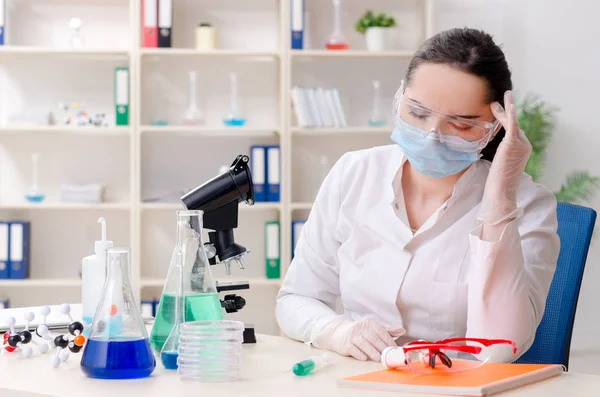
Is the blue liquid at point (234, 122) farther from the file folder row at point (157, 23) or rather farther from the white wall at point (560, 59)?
the white wall at point (560, 59)

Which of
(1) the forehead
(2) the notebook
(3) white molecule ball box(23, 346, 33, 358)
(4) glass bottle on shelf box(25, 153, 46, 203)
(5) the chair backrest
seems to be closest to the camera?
(2) the notebook

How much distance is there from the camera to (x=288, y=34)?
4.11m

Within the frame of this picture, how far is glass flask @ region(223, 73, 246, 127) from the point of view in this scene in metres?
4.21

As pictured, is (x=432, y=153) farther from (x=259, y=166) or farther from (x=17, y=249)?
(x=17, y=249)

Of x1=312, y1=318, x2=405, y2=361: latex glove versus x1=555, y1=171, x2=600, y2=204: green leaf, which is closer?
x1=312, y1=318, x2=405, y2=361: latex glove

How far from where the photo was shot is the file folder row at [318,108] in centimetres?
412

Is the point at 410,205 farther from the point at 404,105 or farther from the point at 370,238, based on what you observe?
the point at 404,105

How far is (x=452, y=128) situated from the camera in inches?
66.6

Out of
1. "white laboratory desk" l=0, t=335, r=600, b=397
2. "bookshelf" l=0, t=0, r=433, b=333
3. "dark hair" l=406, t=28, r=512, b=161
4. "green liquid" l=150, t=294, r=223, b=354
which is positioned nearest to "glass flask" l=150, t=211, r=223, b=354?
"green liquid" l=150, t=294, r=223, b=354

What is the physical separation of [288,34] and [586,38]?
1648mm

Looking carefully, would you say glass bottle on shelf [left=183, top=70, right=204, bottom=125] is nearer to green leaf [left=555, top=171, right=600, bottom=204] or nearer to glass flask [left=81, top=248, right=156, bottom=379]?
green leaf [left=555, top=171, right=600, bottom=204]

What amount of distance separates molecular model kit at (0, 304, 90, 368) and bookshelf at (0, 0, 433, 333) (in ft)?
8.72

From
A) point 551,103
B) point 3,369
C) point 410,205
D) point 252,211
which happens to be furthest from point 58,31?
point 3,369

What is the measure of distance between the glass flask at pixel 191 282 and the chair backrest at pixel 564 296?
2.59 ft
